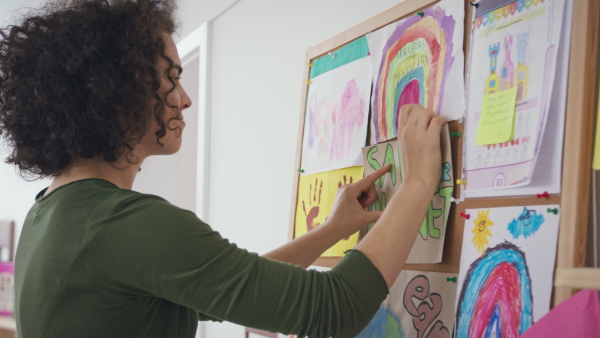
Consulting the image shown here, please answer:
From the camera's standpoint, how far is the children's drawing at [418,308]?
3.51ft

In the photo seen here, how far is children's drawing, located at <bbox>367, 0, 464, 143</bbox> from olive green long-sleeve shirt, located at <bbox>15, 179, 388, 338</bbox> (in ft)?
1.28

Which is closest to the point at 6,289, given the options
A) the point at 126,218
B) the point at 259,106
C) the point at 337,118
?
the point at 259,106

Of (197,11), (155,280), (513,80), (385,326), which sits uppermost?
(197,11)

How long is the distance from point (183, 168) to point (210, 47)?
0.95 metres

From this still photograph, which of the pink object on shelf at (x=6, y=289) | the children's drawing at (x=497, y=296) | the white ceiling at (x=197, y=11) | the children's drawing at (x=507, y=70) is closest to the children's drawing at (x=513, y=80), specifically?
the children's drawing at (x=507, y=70)

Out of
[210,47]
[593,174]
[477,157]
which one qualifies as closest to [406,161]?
[477,157]

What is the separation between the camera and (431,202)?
1.13 meters

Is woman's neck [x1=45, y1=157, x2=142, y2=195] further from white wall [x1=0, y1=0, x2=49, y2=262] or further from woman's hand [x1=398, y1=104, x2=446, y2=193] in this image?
white wall [x1=0, y1=0, x2=49, y2=262]

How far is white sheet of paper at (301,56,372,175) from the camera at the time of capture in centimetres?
133

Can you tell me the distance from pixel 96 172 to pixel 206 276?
29 centimetres

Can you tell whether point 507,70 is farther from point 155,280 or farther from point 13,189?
point 13,189

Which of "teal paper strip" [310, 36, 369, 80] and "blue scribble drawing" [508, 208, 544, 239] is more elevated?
"teal paper strip" [310, 36, 369, 80]

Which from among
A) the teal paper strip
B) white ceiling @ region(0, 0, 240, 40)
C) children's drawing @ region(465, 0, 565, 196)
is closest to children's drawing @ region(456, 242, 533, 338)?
children's drawing @ region(465, 0, 565, 196)

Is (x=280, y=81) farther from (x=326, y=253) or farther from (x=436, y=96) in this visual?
(x=436, y=96)
